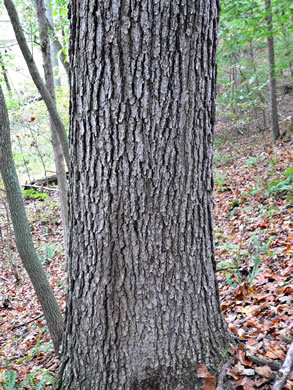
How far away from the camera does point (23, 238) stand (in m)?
3.80

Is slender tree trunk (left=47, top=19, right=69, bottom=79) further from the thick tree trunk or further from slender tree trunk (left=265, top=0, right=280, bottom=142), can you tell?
slender tree trunk (left=265, top=0, right=280, bottom=142)

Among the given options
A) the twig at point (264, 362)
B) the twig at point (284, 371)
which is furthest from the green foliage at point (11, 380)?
the twig at point (284, 371)

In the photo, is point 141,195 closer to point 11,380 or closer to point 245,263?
point 11,380

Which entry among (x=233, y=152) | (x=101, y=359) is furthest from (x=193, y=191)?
(x=233, y=152)

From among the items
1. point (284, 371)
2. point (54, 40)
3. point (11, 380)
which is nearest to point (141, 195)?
point (284, 371)

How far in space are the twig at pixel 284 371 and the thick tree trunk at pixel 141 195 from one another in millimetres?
388

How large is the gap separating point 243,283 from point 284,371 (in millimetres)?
1671

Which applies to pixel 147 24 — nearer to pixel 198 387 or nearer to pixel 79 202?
pixel 79 202

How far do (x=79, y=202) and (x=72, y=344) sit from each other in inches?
39.2

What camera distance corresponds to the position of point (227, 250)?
4914 millimetres

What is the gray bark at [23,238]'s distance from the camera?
12.1ft

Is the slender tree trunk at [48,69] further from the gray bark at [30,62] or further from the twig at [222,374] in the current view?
the twig at [222,374]

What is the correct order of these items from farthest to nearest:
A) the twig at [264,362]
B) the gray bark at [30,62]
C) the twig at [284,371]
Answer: the gray bark at [30,62] → the twig at [264,362] → the twig at [284,371]

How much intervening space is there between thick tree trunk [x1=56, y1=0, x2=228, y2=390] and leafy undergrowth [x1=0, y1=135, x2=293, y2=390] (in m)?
0.47
